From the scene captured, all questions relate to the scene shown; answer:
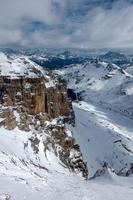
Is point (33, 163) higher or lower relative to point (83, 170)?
higher

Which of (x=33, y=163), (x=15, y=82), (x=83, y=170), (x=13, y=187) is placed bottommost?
(x=83, y=170)

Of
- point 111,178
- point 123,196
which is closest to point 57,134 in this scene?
point 111,178

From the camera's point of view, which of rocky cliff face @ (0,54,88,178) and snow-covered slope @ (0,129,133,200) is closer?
snow-covered slope @ (0,129,133,200)

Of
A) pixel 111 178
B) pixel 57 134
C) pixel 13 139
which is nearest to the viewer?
pixel 111 178

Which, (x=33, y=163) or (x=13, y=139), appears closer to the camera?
(x=33, y=163)

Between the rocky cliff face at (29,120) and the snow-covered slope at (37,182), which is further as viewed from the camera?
the rocky cliff face at (29,120)

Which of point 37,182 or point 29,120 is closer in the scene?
point 37,182

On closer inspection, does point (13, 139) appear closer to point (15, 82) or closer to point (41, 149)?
point (41, 149)

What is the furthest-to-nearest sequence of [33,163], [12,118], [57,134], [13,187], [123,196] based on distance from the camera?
1. [57,134]
2. [12,118]
3. [33,163]
4. [123,196]
5. [13,187]

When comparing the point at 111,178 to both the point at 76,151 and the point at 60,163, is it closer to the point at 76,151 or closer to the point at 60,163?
the point at 60,163

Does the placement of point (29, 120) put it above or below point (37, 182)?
above
